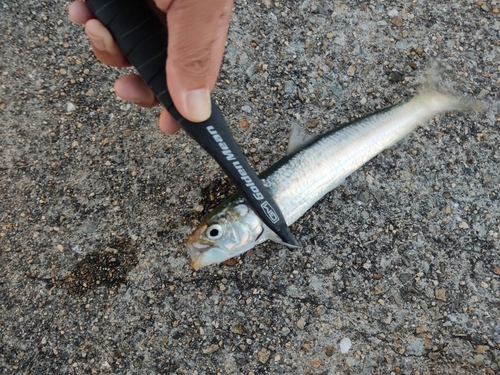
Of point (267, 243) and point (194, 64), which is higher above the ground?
point (194, 64)

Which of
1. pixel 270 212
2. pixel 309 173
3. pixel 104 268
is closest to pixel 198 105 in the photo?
pixel 270 212

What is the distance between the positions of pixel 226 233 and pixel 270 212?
0.92 ft

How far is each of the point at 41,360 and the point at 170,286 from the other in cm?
92

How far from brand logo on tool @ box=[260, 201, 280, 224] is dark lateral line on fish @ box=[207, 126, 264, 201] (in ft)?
0.14

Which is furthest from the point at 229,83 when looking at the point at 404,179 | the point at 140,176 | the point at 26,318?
the point at 26,318

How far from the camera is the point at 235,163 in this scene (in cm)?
193

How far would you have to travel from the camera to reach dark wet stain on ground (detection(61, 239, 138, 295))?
8.20 feet

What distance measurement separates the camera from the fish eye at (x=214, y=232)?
7.11ft

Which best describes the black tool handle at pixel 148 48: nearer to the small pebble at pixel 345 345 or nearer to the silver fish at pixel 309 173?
the silver fish at pixel 309 173

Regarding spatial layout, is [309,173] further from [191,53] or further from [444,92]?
[444,92]

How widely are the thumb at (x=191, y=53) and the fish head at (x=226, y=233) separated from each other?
65 centimetres

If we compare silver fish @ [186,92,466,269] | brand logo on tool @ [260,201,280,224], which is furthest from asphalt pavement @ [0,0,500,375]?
brand logo on tool @ [260,201,280,224]

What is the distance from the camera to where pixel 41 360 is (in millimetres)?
2420

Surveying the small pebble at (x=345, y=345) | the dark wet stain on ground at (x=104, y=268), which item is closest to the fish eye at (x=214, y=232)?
the dark wet stain on ground at (x=104, y=268)
